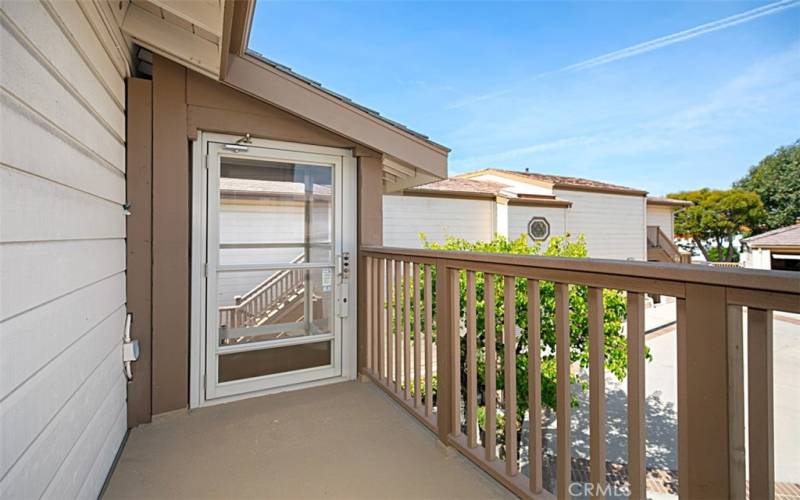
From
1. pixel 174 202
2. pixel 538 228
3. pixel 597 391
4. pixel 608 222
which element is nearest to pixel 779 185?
pixel 608 222

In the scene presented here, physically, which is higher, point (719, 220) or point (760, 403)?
point (719, 220)

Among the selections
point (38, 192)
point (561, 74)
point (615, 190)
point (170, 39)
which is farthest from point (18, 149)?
point (561, 74)

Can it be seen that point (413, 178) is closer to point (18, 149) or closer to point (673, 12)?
point (18, 149)

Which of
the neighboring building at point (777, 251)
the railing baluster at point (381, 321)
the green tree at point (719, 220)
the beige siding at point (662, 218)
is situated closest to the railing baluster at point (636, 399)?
the neighboring building at point (777, 251)

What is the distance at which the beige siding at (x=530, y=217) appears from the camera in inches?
389

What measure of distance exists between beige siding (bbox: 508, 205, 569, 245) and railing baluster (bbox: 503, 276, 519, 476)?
8.28 meters

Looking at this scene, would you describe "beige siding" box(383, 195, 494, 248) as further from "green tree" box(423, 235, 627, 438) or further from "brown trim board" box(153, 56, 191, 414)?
"brown trim board" box(153, 56, 191, 414)

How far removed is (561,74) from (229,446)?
20141 millimetres

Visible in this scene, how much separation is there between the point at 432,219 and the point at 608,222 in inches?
275

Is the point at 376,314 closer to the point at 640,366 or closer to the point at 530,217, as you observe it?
the point at 640,366

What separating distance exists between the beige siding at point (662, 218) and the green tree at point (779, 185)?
9.07 feet

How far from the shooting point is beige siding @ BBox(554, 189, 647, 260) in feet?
39.0

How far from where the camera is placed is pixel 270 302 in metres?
2.70

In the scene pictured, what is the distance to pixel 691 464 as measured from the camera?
3.13ft
